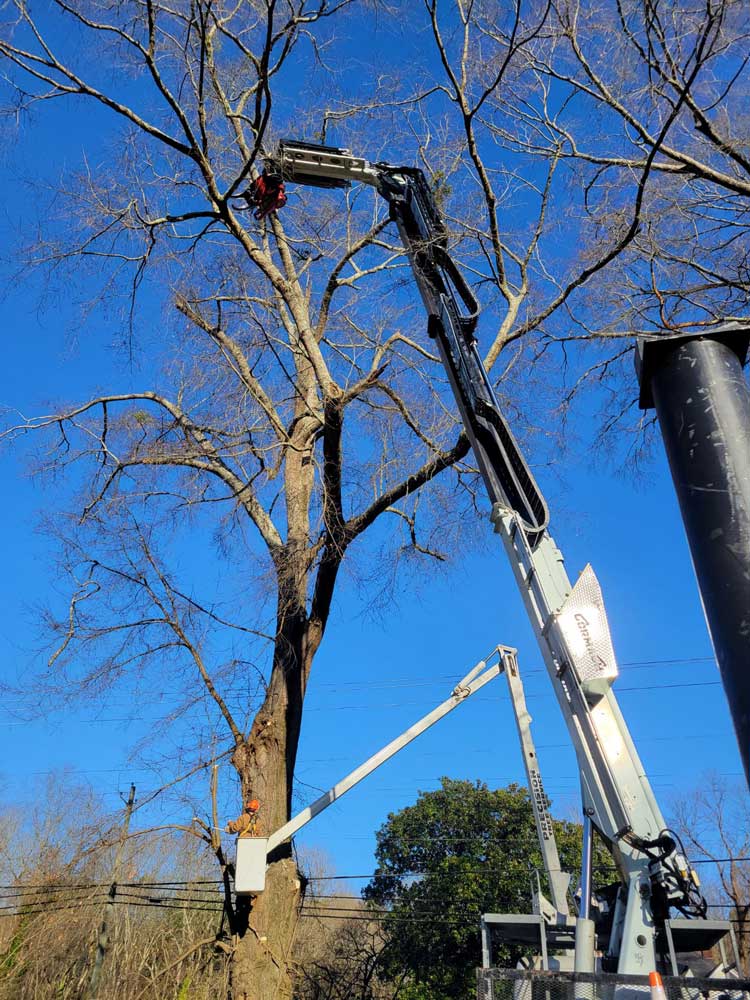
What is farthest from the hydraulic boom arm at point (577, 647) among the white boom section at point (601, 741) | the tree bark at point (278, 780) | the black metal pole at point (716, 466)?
the black metal pole at point (716, 466)

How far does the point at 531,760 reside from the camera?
6.47 meters

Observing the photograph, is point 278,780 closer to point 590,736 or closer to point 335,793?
point 335,793

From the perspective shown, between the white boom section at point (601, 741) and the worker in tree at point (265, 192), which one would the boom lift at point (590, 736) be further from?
the worker in tree at point (265, 192)

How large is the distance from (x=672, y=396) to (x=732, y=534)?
1.06 ft

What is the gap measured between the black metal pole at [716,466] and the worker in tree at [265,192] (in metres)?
7.56

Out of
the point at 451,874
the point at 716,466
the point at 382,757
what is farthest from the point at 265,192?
the point at 451,874

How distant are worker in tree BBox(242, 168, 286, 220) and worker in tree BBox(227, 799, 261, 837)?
19.8ft

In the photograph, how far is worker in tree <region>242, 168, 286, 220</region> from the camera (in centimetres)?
841

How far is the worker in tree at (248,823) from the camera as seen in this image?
750cm

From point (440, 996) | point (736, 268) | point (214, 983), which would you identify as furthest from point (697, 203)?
point (440, 996)

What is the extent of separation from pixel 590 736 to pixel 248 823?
4107 mm

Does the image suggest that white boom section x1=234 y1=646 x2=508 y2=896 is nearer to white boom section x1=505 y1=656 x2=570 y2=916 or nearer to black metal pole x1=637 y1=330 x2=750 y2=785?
white boom section x1=505 y1=656 x2=570 y2=916

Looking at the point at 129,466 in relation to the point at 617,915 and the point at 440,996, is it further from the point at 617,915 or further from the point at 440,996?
the point at 440,996

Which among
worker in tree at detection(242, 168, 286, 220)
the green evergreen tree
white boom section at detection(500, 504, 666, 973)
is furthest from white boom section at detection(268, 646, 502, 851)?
the green evergreen tree
